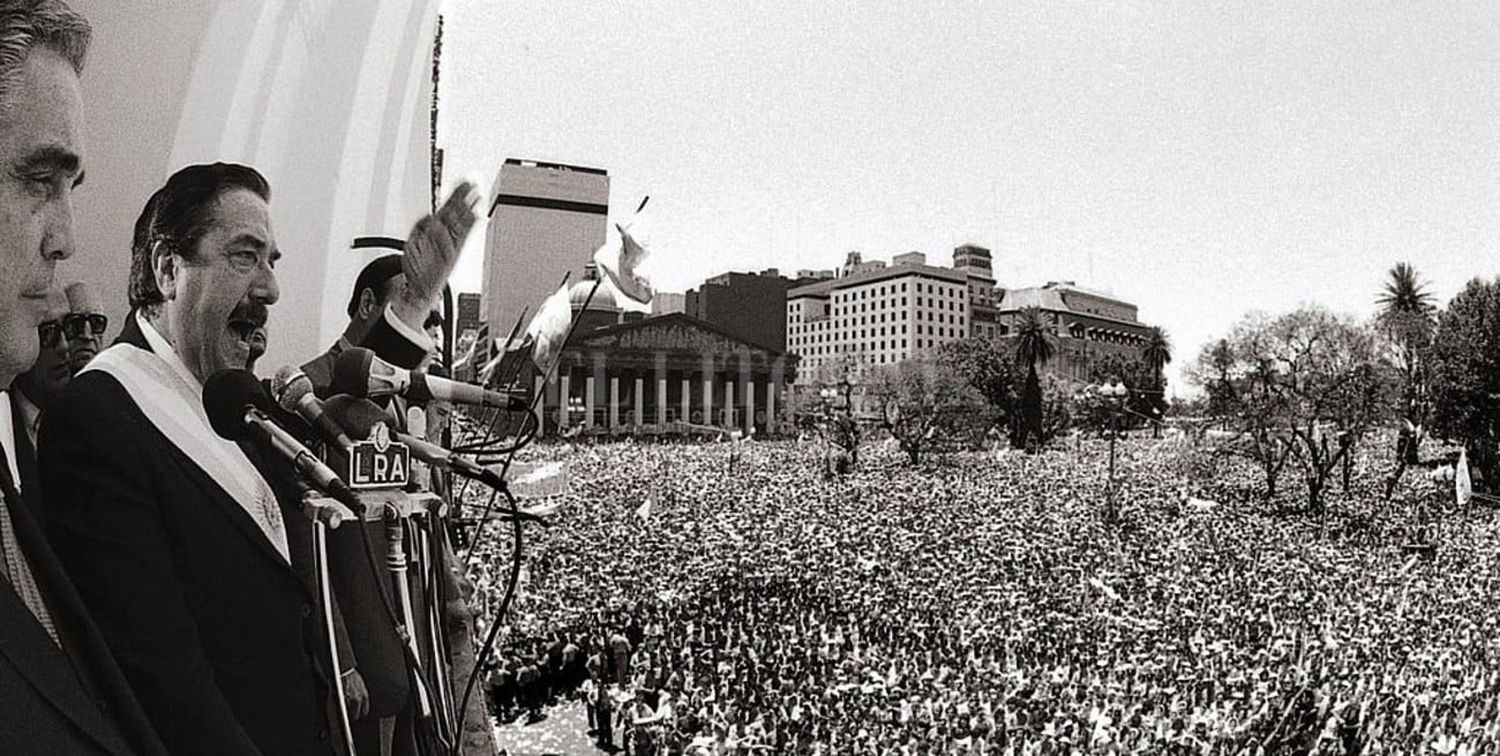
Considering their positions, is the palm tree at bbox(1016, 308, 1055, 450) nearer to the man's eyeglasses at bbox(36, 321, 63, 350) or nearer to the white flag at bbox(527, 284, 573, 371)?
the white flag at bbox(527, 284, 573, 371)

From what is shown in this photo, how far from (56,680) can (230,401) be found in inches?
26.3

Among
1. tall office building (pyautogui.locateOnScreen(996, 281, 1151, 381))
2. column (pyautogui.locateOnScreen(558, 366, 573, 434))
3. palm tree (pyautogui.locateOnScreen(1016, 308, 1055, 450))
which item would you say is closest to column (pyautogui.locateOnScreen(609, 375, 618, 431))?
column (pyautogui.locateOnScreen(558, 366, 573, 434))

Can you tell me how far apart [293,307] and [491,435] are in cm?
105

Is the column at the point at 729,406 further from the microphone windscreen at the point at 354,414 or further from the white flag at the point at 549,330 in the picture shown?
the microphone windscreen at the point at 354,414

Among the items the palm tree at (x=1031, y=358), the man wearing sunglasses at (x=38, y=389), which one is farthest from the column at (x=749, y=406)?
the palm tree at (x=1031, y=358)

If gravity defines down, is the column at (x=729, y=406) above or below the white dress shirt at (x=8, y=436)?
above

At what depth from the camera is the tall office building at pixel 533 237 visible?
4.05 m

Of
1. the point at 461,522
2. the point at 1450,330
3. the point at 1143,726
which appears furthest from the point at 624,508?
the point at 1450,330

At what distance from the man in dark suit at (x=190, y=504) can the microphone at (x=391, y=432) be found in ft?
0.68

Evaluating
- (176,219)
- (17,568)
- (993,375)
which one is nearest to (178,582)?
(17,568)

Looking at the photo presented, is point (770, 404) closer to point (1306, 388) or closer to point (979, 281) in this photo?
point (1306, 388)

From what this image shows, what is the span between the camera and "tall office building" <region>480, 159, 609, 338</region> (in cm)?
405

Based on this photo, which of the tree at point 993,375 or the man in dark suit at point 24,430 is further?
the tree at point 993,375

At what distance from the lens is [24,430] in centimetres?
188
